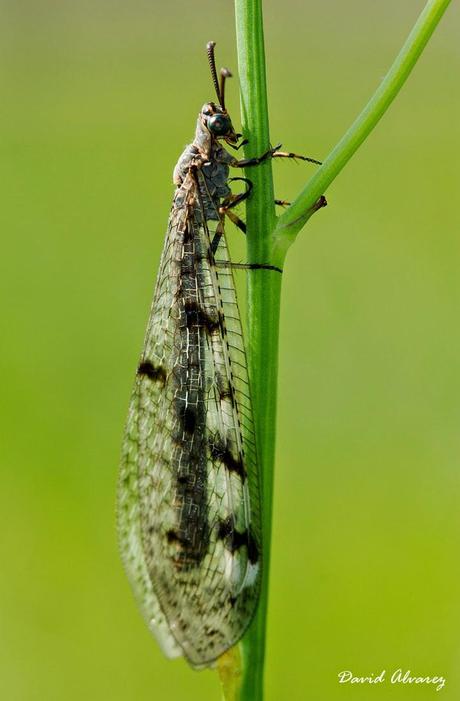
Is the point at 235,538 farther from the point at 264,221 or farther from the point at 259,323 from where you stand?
the point at 264,221

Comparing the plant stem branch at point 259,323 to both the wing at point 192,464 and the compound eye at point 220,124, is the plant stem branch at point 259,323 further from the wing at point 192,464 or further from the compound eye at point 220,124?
the compound eye at point 220,124

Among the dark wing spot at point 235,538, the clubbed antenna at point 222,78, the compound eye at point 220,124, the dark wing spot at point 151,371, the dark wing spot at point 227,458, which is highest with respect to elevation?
the clubbed antenna at point 222,78

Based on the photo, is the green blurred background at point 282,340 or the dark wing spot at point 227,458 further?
the green blurred background at point 282,340

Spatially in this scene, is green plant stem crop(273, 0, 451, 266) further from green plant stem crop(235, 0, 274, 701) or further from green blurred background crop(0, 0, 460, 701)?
green blurred background crop(0, 0, 460, 701)

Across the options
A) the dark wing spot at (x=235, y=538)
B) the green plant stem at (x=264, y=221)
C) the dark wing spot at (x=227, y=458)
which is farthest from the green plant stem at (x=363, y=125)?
the dark wing spot at (x=235, y=538)
